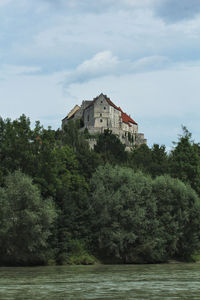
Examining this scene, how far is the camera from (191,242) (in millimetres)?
62094

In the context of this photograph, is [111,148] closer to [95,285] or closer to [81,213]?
[81,213]

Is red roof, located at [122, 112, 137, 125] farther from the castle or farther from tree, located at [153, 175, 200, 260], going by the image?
tree, located at [153, 175, 200, 260]

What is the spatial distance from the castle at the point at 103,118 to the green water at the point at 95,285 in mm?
123161

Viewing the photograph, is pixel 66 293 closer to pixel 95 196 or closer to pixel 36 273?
pixel 36 273

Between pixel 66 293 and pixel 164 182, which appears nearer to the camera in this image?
pixel 66 293

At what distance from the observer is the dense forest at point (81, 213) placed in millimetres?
52625

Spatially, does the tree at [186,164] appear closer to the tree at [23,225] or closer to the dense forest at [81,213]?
the dense forest at [81,213]

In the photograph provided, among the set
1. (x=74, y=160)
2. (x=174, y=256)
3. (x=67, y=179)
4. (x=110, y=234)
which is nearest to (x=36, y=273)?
(x=110, y=234)

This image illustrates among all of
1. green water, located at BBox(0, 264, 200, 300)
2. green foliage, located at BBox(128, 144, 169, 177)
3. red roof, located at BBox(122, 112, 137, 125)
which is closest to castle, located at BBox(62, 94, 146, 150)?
red roof, located at BBox(122, 112, 137, 125)

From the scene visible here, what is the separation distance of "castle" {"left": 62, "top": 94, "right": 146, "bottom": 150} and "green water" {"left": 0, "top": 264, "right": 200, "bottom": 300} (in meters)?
123

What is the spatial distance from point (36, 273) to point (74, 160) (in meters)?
36.7

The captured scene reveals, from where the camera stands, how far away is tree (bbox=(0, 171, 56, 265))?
51969 mm

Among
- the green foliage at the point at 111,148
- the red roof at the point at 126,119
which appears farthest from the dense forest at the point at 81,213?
the red roof at the point at 126,119

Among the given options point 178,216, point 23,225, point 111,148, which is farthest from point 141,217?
point 111,148
